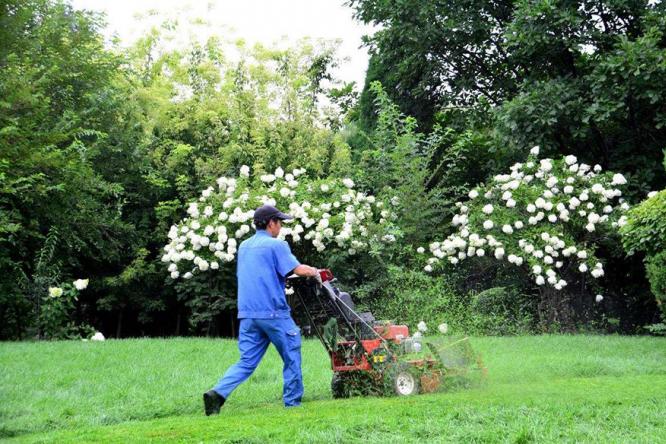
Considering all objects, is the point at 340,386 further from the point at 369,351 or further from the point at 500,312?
the point at 500,312

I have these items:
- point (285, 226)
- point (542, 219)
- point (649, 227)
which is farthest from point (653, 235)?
point (285, 226)

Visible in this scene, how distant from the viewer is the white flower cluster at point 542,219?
14.7 m


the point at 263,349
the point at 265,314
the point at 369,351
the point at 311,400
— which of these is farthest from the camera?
the point at 311,400

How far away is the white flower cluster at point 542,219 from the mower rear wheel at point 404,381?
23.3 ft

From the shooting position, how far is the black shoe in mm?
6895

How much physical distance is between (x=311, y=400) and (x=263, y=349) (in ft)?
3.47

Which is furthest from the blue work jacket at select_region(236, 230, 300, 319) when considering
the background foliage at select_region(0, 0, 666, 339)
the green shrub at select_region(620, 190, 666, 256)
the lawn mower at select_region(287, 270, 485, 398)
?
the background foliage at select_region(0, 0, 666, 339)

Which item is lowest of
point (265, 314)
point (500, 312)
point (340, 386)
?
point (340, 386)

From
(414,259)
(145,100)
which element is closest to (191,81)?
(145,100)

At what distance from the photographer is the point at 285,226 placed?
14.9 meters

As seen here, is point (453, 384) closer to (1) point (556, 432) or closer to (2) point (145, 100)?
(1) point (556, 432)

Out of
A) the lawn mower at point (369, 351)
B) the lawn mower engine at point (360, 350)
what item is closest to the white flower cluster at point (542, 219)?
the lawn mower at point (369, 351)

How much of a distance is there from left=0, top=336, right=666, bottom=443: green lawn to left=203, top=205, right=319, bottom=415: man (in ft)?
1.05

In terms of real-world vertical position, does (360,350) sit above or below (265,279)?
below
